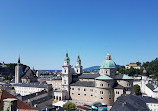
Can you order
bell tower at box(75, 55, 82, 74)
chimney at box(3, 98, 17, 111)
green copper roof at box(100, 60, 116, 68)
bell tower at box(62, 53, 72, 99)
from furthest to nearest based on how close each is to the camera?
bell tower at box(75, 55, 82, 74) < bell tower at box(62, 53, 72, 99) < green copper roof at box(100, 60, 116, 68) < chimney at box(3, 98, 17, 111)

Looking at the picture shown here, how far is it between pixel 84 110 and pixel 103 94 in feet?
34.5

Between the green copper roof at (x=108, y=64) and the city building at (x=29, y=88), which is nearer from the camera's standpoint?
the green copper roof at (x=108, y=64)

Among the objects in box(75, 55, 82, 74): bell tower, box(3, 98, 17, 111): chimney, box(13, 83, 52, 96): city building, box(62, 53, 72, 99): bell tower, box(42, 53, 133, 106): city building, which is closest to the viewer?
box(3, 98, 17, 111): chimney

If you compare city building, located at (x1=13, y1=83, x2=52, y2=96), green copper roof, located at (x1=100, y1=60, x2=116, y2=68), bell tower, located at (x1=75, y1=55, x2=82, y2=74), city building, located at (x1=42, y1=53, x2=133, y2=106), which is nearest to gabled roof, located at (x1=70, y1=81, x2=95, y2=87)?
city building, located at (x1=42, y1=53, x2=133, y2=106)

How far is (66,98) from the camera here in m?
62.4

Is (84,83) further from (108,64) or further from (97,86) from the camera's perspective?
(108,64)

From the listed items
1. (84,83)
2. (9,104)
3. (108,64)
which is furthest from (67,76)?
(9,104)

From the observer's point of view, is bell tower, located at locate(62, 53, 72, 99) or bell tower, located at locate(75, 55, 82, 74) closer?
bell tower, located at locate(62, 53, 72, 99)

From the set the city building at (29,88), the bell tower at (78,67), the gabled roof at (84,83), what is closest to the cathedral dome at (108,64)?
the gabled roof at (84,83)

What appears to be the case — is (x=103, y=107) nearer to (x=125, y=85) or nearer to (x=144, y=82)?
(x=125, y=85)

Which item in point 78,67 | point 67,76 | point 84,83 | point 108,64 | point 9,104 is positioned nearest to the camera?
point 9,104

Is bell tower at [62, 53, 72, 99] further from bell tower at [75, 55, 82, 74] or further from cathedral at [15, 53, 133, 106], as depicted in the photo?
bell tower at [75, 55, 82, 74]

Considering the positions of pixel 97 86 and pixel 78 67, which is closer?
pixel 97 86

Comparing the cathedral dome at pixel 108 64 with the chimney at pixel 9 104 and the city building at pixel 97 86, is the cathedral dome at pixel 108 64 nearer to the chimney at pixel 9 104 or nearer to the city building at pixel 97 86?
the city building at pixel 97 86
